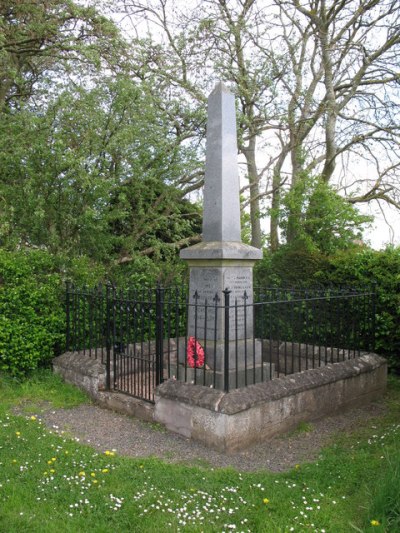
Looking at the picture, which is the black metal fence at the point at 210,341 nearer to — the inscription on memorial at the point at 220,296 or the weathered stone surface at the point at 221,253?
the inscription on memorial at the point at 220,296

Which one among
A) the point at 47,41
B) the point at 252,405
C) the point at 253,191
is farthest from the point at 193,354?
the point at 253,191

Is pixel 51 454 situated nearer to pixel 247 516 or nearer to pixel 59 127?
pixel 247 516

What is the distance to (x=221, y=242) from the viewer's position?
Result: 5.91 m

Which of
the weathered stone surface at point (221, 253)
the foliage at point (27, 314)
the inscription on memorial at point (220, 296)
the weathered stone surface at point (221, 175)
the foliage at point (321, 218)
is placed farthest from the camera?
the foliage at point (321, 218)

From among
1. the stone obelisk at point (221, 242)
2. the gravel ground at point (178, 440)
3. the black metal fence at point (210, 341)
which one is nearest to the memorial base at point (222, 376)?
the black metal fence at point (210, 341)

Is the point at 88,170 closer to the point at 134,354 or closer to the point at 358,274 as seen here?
the point at 134,354

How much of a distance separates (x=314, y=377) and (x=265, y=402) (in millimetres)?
975

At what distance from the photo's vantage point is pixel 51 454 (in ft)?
14.4

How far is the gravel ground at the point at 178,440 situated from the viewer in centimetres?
458

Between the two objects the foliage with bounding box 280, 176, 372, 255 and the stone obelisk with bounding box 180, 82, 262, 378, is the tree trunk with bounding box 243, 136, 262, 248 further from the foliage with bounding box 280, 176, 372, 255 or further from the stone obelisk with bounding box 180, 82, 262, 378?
the stone obelisk with bounding box 180, 82, 262, 378

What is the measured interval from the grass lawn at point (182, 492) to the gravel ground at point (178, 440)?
0.77 feet

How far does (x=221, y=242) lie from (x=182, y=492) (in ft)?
9.95

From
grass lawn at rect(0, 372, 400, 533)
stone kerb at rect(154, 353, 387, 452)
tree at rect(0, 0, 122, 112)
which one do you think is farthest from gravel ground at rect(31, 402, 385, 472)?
tree at rect(0, 0, 122, 112)

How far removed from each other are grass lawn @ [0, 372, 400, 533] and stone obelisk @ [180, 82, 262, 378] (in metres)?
1.89
